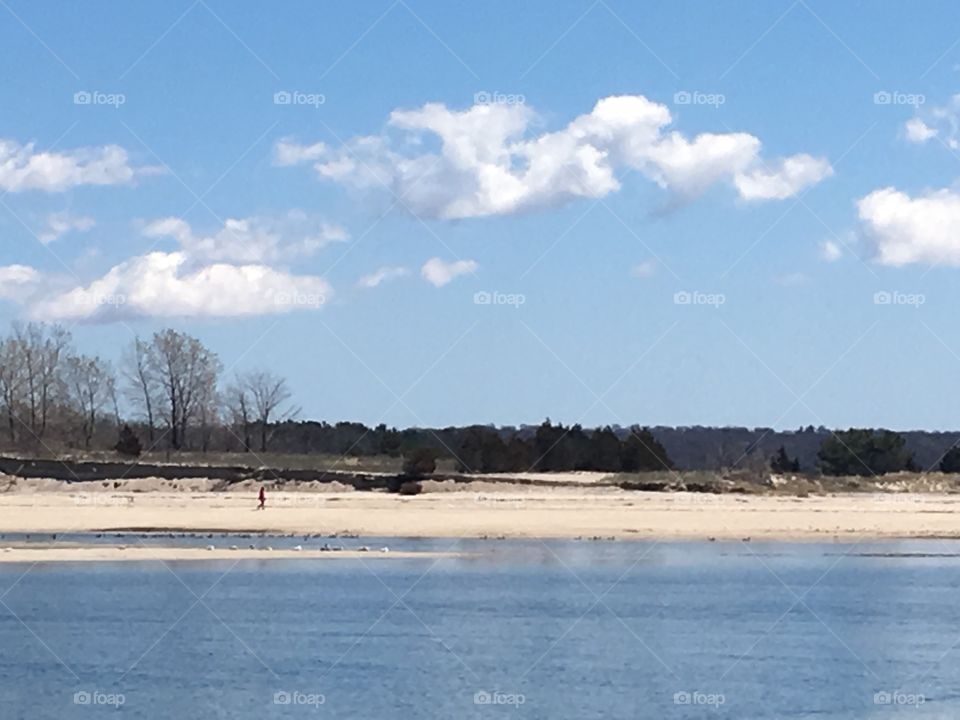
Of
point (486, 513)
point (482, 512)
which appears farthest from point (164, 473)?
point (486, 513)

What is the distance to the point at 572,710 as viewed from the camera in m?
27.1

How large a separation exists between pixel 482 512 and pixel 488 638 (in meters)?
30.4

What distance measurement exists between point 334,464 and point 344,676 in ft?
170

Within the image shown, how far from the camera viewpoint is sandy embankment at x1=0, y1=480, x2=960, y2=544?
59781 mm

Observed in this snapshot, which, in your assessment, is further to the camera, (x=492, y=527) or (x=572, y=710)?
(x=492, y=527)

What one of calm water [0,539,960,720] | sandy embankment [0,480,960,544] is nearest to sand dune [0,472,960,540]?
sandy embankment [0,480,960,544]

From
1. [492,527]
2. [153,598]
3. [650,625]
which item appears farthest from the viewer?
[492,527]

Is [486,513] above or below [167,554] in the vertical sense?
above

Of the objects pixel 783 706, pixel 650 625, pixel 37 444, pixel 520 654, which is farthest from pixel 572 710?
pixel 37 444

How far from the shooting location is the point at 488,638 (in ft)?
114

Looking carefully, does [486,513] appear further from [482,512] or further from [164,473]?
[164,473]

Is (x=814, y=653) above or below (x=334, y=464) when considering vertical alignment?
below

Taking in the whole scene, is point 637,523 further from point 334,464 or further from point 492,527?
point 334,464

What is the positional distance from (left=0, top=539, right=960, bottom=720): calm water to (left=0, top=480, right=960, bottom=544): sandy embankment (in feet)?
25.0
